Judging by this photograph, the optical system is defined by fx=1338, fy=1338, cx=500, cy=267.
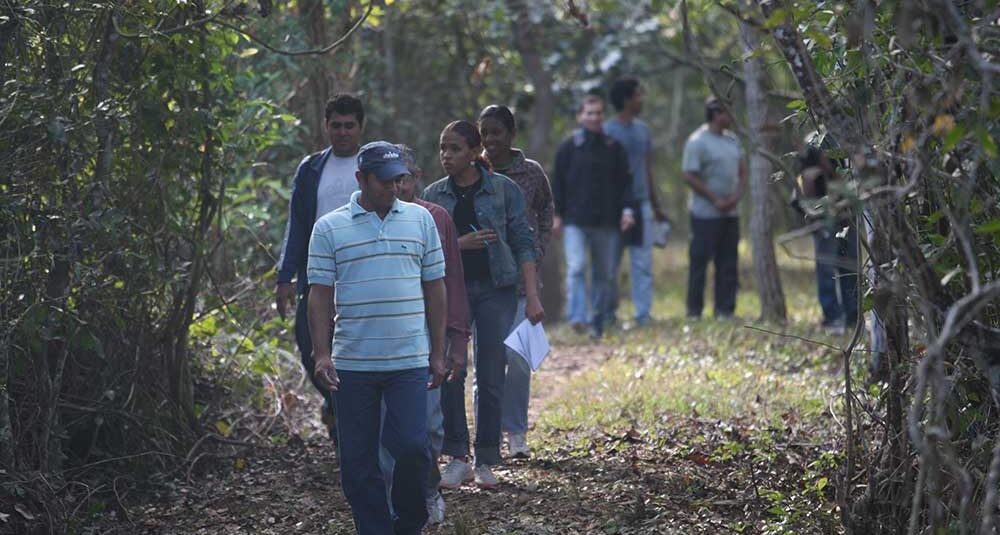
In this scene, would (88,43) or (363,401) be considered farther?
(88,43)

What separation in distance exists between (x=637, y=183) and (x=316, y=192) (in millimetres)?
→ 6584

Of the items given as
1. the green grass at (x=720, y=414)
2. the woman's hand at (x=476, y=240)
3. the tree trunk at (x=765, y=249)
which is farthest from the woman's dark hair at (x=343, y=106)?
the tree trunk at (x=765, y=249)

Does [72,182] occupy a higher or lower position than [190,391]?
higher

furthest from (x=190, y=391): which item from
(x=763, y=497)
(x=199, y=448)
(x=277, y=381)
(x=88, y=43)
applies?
(x=763, y=497)

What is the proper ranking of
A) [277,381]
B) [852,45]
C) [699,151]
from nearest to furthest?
1. [852,45]
2. [277,381]
3. [699,151]

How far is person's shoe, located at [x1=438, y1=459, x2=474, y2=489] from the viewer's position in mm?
7207

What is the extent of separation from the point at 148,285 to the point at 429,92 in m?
9.80

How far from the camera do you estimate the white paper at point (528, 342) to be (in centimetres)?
718

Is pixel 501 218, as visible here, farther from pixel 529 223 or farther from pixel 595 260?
pixel 595 260

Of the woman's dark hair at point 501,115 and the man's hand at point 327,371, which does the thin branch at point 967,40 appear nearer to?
the man's hand at point 327,371

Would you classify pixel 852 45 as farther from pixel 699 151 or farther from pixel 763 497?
pixel 699 151

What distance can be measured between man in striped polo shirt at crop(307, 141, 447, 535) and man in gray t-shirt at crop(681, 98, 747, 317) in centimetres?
794

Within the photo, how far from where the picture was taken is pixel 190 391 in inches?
316

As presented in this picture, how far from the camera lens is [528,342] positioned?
7.25 m
